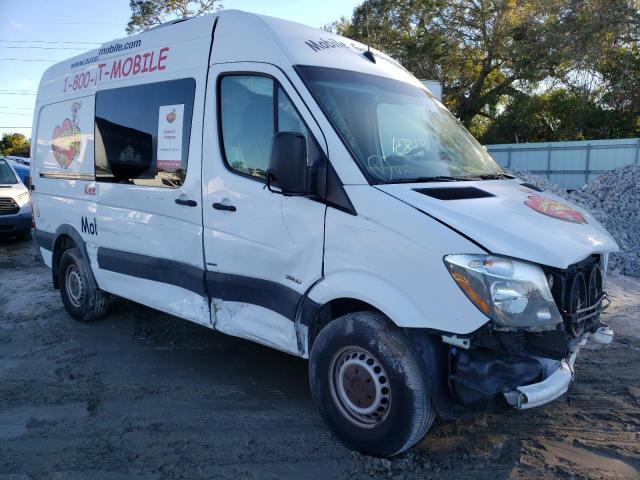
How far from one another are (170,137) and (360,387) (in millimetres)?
2540

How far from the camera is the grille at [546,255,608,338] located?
3.05m

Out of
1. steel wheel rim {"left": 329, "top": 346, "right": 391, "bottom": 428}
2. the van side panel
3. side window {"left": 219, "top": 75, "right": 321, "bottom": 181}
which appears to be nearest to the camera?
steel wheel rim {"left": 329, "top": 346, "right": 391, "bottom": 428}

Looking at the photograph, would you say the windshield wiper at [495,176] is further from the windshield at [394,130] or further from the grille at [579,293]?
the grille at [579,293]

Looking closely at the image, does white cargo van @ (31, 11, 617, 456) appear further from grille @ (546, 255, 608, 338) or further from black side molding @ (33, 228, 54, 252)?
black side molding @ (33, 228, 54, 252)

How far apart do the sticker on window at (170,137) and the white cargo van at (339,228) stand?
2 centimetres

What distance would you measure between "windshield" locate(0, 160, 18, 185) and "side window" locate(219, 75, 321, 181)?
992 centimetres

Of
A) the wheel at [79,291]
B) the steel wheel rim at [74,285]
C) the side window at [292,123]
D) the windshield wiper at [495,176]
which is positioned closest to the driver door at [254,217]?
the side window at [292,123]

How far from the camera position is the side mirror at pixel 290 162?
10.6 feet

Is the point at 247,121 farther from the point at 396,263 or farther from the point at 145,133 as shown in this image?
the point at 396,263

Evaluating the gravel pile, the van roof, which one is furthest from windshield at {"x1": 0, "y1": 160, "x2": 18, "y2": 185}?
the gravel pile

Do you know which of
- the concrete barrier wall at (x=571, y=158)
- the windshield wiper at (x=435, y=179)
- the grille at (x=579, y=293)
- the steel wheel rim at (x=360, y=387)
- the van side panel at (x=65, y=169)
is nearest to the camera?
the grille at (x=579, y=293)

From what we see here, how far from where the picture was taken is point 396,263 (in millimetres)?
3078

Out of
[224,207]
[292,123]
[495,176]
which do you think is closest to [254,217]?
[224,207]

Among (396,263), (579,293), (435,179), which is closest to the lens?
(396,263)
